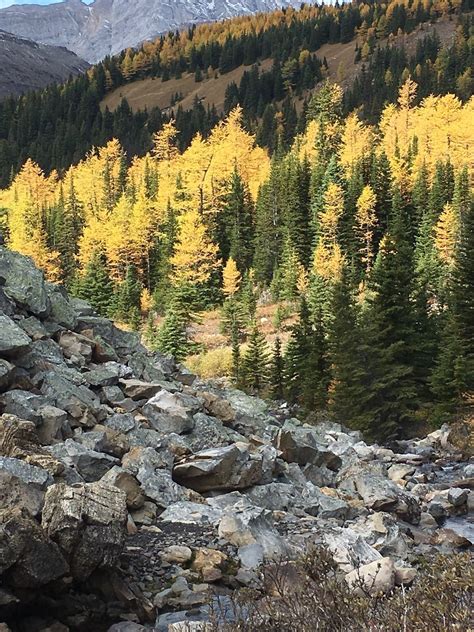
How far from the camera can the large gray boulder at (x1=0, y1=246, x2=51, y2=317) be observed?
53.9 feet

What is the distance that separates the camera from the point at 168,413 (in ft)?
48.4

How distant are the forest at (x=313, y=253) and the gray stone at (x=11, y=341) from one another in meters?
20.5

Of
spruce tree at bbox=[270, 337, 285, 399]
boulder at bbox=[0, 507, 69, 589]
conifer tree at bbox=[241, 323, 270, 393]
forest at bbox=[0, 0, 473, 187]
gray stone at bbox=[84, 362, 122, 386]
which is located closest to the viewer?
boulder at bbox=[0, 507, 69, 589]

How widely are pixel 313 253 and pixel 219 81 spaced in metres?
131

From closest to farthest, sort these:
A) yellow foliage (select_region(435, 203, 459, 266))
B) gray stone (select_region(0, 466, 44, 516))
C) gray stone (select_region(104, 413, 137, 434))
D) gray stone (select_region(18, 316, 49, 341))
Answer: gray stone (select_region(0, 466, 44, 516)) < gray stone (select_region(104, 413, 137, 434)) < gray stone (select_region(18, 316, 49, 341)) < yellow foliage (select_region(435, 203, 459, 266))

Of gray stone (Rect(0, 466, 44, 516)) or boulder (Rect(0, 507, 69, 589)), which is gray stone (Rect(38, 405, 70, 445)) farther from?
boulder (Rect(0, 507, 69, 589))

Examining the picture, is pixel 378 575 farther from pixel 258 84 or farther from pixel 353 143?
pixel 258 84

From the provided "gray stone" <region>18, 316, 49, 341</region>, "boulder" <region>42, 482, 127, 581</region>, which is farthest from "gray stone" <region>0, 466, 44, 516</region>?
"gray stone" <region>18, 316, 49, 341</region>

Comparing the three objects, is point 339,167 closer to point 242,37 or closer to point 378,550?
point 378,550

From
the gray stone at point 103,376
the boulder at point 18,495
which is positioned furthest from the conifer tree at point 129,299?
the boulder at point 18,495

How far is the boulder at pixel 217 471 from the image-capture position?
40.0 ft

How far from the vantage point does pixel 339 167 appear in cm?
7038

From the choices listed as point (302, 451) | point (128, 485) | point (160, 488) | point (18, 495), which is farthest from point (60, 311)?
point (18, 495)

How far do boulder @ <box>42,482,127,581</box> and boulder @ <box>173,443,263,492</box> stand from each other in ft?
14.2
